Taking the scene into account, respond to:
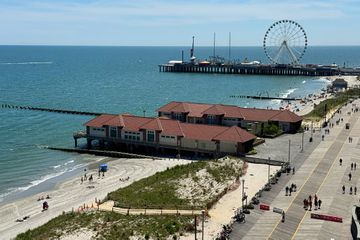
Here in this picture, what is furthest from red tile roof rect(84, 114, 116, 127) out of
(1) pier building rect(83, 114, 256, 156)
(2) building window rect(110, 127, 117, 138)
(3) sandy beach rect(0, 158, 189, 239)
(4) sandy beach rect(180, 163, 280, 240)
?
(4) sandy beach rect(180, 163, 280, 240)

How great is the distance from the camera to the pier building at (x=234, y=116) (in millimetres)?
67188

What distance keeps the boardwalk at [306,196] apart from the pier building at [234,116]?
11652 millimetres

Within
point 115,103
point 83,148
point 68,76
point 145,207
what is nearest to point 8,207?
point 145,207

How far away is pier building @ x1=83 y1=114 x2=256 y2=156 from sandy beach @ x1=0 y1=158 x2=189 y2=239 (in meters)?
3.07

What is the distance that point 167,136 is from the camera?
59.6 meters

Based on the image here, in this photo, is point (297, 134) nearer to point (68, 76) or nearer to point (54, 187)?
point (54, 187)

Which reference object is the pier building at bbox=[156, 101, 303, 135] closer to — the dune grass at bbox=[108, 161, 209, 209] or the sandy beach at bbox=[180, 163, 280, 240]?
the sandy beach at bbox=[180, 163, 280, 240]

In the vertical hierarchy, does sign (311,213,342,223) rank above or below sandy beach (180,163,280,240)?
above

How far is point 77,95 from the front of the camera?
125m

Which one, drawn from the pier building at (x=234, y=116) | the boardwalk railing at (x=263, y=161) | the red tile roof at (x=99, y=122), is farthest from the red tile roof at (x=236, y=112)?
the boardwalk railing at (x=263, y=161)

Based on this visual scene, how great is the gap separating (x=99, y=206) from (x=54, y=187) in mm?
12050

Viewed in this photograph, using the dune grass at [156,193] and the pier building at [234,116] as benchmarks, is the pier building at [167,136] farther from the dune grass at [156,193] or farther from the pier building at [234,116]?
the dune grass at [156,193]

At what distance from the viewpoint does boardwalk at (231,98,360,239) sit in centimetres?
3097

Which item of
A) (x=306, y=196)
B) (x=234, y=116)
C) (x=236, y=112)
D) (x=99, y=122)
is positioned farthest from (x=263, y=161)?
(x=99, y=122)
